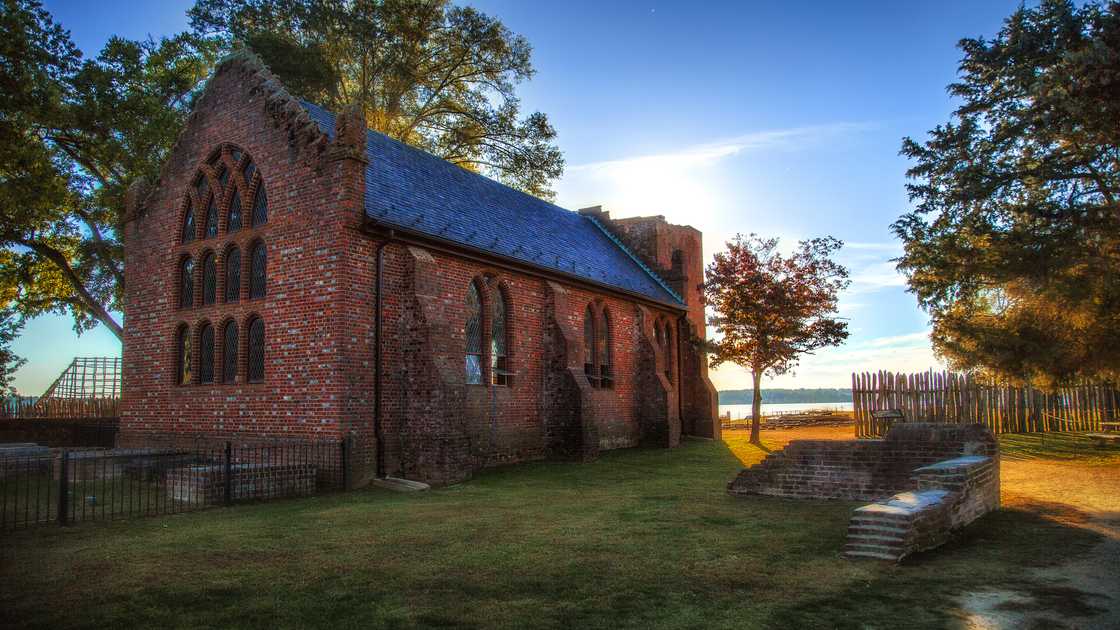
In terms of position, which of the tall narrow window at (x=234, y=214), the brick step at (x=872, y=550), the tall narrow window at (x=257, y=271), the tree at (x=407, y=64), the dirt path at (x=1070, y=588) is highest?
the tree at (x=407, y=64)

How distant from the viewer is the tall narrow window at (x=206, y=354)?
667 inches

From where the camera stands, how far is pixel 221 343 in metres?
16.6

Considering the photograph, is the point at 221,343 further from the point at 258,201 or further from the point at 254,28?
the point at 254,28

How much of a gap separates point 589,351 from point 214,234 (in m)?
11.1

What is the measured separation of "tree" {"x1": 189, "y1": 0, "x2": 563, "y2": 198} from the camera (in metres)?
30.2

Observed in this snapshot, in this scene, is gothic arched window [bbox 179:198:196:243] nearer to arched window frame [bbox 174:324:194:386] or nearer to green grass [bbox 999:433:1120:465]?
arched window frame [bbox 174:324:194:386]

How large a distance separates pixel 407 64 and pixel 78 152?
13.2 meters

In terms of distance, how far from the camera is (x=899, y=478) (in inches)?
444

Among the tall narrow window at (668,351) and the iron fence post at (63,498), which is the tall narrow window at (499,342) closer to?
the iron fence post at (63,498)

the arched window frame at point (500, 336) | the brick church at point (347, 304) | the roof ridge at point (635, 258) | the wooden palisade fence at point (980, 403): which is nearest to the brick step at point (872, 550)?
the brick church at point (347, 304)

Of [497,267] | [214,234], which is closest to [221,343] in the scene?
[214,234]

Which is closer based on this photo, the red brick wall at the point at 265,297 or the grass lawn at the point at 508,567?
the grass lawn at the point at 508,567

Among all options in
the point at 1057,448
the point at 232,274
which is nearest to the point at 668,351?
the point at 1057,448

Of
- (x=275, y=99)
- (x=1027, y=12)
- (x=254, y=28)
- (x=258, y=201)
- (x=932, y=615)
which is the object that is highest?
(x=254, y=28)
